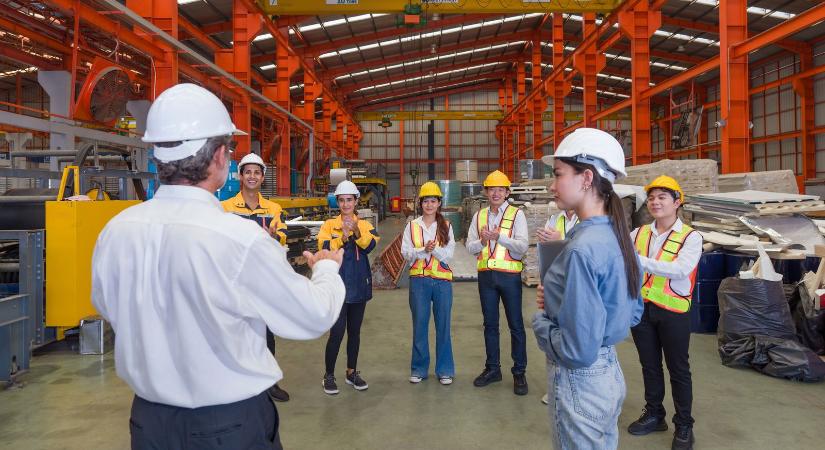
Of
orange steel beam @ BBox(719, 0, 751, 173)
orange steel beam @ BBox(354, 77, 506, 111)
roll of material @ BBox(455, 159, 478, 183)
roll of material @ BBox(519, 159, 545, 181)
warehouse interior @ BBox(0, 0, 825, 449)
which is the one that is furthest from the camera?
orange steel beam @ BBox(354, 77, 506, 111)

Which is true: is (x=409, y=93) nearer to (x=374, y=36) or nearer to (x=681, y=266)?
(x=374, y=36)

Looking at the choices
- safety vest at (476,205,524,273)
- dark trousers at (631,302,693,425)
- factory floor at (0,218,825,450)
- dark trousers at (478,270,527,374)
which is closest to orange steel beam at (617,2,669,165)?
factory floor at (0,218,825,450)

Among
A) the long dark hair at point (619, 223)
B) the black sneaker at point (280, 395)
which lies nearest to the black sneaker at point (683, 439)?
the long dark hair at point (619, 223)

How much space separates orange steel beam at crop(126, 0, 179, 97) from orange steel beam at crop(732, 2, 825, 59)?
8.93 meters

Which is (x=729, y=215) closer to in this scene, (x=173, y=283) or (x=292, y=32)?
(x=173, y=283)

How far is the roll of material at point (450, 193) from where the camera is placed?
1745 centimetres

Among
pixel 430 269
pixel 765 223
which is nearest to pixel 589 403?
pixel 430 269

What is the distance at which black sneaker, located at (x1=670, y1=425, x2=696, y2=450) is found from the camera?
3395 mm

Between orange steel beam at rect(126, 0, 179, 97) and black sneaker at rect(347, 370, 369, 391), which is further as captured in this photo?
orange steel beam at rect(126, 0, 179, 97)

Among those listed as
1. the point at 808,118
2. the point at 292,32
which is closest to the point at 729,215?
the point at 292,32

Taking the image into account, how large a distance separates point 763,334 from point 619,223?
4.32 m

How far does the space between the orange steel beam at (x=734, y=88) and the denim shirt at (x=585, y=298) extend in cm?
835

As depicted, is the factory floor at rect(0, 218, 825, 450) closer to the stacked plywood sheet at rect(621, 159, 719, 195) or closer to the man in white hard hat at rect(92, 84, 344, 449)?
the man in white hard hat at rect(92, 84, 344, 449)

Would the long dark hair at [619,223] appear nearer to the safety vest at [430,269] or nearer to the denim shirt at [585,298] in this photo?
the denim shirt at [585,298]
